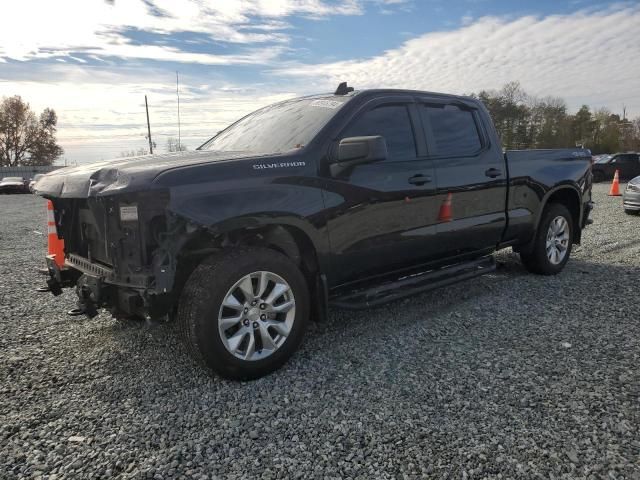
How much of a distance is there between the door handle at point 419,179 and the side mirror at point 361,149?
0.72m

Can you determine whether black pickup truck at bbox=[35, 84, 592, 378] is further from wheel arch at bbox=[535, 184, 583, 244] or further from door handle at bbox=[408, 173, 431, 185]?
wheel arch at bbox=[535, 184, 583, 244]

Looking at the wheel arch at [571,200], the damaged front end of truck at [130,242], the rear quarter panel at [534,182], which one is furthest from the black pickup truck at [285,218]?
the wheel arch at [571,200]

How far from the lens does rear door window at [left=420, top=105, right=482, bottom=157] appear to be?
441 cm

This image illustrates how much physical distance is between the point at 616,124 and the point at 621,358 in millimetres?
81755

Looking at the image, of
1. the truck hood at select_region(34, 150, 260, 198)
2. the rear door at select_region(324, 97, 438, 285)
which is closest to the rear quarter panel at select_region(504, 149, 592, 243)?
the rear door at select_region(324, 97, 438, 285)

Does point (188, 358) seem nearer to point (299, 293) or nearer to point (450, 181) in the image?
point (299, 293)

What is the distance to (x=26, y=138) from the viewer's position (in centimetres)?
6688

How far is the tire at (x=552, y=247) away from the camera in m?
5.57

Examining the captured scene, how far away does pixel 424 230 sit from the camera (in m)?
4.22

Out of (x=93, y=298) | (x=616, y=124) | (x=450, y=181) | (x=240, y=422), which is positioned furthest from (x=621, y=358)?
(x=616, y=124)

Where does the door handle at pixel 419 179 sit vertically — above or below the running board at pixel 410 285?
above

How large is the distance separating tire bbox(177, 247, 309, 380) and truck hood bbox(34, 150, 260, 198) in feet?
2.11

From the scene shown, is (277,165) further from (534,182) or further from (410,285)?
(534,182)

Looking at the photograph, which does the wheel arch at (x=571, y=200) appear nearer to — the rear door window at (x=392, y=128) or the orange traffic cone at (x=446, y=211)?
the orange traffic cone at (x=446, y=211)
